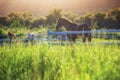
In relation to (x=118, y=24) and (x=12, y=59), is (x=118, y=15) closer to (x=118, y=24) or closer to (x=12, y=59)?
(x=118, y=24)

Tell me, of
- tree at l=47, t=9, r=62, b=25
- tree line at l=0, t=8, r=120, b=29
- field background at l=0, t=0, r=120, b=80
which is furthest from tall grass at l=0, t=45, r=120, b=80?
tree at l=47, t=9, r=62, b=25

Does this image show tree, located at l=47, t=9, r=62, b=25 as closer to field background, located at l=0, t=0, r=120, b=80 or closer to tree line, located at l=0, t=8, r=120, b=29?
tree line, located at l=0, t=8, r=120, b=29

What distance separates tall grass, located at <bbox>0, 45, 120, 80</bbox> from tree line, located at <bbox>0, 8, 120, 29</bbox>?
18446 mm

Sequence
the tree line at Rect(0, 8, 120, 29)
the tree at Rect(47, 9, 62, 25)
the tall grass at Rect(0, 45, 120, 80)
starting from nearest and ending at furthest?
the tall grass at Rect(0, 45, 120, 80) → the tree line at Rect(0, 8, 120, 29) → the tree at Rect(47, 9, 62, 25)

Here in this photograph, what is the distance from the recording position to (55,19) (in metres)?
35.7

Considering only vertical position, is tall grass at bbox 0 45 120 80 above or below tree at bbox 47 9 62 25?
below

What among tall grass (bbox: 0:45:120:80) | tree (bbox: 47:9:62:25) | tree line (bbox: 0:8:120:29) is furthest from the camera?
tree (bbox: 47:9:62:25)

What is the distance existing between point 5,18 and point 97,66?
31.4 m

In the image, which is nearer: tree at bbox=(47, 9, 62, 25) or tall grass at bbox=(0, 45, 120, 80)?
tall grass at bbox=(0, 45, 120, 80)

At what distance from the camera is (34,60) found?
5527 millimetres

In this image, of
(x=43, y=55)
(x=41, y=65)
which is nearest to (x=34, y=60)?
(x=41, y=65)

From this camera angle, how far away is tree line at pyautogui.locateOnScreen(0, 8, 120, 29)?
96.6 feet

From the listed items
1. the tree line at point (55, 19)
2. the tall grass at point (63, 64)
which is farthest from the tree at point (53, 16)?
the tall grass at point (63, 64)

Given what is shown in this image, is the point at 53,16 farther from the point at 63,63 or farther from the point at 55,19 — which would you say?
the point at 63,63
